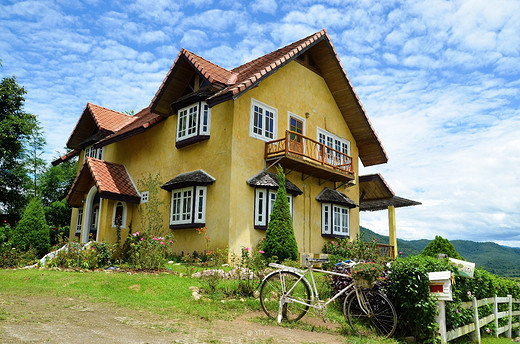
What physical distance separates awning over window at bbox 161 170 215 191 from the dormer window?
4.45 ft

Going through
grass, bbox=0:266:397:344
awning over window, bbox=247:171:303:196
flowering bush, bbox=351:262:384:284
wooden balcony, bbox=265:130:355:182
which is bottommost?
grass, bbox=0:266:397:344

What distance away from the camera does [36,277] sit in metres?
11.5

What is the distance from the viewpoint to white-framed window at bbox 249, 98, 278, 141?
16.1 m

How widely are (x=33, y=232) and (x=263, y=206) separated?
10.9 metres

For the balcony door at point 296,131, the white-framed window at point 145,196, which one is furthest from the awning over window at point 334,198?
the white-framed window at point 145,196

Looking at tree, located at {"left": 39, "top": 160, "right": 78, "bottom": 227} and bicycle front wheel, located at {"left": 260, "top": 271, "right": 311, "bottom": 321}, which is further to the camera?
tree, located at {"left": 39, "top": 160, "right": 78, "bottom": 227}

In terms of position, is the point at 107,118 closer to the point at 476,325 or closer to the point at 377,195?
the point at 377,195

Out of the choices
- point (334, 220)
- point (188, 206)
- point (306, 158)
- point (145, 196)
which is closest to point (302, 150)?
point (306, 158)

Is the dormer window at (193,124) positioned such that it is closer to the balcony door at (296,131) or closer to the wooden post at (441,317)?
the balcony door at (296,131)

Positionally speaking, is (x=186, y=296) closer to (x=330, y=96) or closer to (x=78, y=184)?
(x=78, y=184)

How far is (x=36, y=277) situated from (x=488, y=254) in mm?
96954

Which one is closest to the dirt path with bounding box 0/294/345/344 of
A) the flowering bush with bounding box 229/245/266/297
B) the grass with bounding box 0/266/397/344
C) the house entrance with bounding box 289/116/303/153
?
the grass with bounding box 0/266/397/344

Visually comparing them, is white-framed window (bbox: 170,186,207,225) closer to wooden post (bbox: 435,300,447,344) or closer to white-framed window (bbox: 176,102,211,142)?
white-framed window (bbox: 176,102,211,142)

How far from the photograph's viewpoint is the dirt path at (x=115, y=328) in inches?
226
